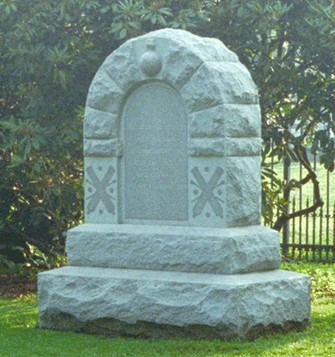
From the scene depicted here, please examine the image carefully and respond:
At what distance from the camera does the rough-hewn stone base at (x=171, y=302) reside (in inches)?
322

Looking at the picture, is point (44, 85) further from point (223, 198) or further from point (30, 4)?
point (223, 198)

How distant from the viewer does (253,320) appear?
27.0 feet

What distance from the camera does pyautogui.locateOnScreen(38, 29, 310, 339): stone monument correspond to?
8352 millimetres

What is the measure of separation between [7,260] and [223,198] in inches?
204

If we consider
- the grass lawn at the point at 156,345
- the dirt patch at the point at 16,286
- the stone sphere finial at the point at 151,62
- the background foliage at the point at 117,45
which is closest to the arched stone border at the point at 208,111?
the stone sphere finial at the point at 151,62

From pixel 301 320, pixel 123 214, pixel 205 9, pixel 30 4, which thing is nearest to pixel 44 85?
pixel 30 4

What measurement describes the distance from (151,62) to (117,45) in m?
2.63

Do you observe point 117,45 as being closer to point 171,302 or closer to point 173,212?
point 173,212

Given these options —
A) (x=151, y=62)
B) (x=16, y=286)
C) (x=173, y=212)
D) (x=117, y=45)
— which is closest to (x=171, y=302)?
(x=173, y=212)

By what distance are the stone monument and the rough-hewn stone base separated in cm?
1

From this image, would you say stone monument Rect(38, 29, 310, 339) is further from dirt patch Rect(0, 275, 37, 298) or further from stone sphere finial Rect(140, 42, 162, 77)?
dirt patch Rect(0, 275, 37, 298)

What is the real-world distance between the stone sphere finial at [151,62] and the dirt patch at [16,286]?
3.96 m

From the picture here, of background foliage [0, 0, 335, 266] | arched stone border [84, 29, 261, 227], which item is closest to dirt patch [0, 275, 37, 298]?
background foliage [0, 0, 335, 266]

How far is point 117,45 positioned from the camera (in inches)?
444
